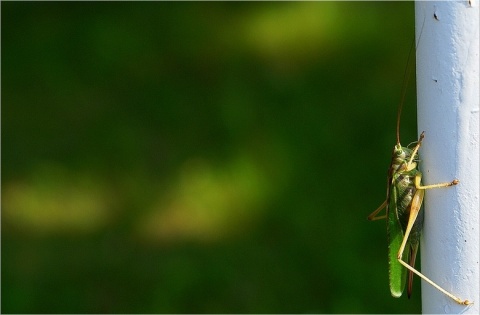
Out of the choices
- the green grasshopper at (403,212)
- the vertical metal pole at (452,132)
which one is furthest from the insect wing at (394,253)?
the vertical metal pole at (452,132)

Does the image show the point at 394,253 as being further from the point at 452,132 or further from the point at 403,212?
the point at 452,132

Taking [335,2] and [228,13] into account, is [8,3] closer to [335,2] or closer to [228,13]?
[228,13]

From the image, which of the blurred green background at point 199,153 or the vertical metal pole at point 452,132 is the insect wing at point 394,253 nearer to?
the vertical metal pole at point 452,132

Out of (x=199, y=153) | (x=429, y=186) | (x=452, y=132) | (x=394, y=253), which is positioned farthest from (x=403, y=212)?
(x=199, y=153)

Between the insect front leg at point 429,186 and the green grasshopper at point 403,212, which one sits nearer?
Result: the insect front leg at point 429,186

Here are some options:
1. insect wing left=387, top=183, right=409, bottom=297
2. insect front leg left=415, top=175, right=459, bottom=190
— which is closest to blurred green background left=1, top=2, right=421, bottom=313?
insect wing left=387, top=183, right=409, bottom=297
